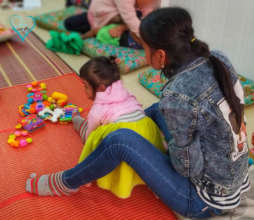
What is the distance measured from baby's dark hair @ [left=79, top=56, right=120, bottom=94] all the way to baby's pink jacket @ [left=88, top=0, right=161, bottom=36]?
1.21m

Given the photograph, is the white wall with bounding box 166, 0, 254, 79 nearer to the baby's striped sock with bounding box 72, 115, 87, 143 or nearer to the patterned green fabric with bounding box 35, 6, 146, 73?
the patterned green fabric with bounding box 35, 6, 146, 73

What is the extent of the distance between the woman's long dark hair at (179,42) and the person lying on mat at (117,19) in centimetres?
157

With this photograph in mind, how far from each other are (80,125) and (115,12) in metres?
1.41

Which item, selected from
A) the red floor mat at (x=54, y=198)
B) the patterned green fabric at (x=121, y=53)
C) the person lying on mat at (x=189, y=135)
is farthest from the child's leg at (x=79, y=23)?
the person lying on mat at (x=189, y=135)

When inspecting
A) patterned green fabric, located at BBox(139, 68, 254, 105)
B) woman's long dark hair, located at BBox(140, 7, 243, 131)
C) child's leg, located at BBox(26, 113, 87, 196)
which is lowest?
child's leg, located at BBox(26, 113, 87, 196)

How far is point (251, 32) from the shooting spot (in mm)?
1999

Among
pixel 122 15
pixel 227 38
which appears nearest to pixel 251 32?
pixel 227 38

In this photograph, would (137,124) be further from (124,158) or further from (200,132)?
(200,132)

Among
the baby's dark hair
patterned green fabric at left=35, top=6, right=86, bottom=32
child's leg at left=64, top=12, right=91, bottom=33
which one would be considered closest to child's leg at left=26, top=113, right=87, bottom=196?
the baby's dark hair

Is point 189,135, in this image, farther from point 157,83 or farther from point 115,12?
point 115,12

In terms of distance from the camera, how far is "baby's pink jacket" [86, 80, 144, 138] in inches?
48.1

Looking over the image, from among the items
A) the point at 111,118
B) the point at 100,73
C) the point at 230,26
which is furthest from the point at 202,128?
the point at 230,26

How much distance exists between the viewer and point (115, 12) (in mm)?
2594

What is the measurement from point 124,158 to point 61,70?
1.47m
